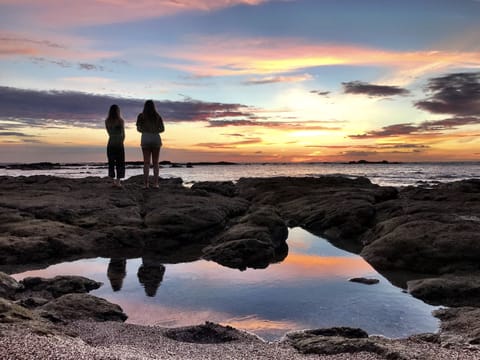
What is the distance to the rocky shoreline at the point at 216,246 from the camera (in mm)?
6148

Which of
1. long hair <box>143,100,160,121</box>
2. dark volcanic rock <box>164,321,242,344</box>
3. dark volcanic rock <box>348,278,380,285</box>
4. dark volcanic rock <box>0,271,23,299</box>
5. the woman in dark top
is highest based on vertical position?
long hair <box>143,100,160,121</box>

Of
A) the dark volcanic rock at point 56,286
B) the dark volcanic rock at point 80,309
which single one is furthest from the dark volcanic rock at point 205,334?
the dark volcanic rock at point 56,286

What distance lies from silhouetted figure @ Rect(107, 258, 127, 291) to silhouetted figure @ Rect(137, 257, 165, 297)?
44 cm

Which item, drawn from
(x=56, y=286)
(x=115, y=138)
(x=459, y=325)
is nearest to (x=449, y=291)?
(x=459, y=325)

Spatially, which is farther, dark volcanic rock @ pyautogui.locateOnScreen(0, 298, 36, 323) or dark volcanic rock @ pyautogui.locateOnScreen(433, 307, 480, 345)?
dark volcanic rock @ pyautogui.locateOnScreen(433, 307, 480, 345)

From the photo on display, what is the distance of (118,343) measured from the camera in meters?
6.11

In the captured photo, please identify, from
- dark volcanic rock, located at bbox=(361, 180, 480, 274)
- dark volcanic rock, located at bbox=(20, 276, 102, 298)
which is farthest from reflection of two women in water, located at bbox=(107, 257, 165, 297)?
dark volcanic rock, located at bbox=(361, 180, 480, 274)

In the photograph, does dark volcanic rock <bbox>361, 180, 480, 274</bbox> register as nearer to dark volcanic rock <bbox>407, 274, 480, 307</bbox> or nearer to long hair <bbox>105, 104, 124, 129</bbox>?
dark volcanic rock <bbox>407, 274, 480, 307</bbox>

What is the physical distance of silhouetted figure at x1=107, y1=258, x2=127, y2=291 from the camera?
407 inches

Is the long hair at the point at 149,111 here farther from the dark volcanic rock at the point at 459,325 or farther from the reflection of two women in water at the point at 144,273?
the dark volcanic rock at the point at 459,325

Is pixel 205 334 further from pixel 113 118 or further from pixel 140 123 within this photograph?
pixel 113 118

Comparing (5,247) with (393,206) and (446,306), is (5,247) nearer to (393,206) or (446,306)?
(446,306)

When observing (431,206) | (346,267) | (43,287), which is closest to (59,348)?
(43,287)

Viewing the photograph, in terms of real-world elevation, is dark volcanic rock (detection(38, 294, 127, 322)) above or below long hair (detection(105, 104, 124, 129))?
below
